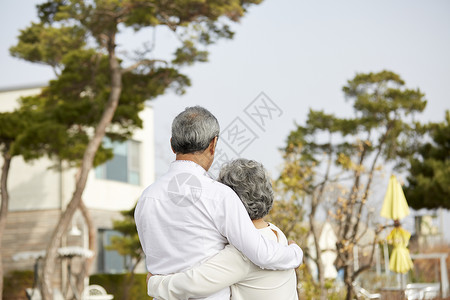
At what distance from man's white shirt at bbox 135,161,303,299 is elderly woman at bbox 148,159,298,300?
39 mm

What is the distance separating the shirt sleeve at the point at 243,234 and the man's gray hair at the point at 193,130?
0.17 meters

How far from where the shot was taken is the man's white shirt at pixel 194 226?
1.72m

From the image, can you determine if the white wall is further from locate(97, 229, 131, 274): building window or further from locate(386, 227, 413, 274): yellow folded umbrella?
locate(386, 227, 413, 274): yellow folded umbrella

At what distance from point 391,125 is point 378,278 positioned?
5.55 m

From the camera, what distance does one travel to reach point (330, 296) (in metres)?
8.55

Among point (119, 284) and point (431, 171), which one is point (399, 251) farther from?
point (431, 171)

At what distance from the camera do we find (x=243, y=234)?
1701mm

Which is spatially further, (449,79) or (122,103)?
(449,79)

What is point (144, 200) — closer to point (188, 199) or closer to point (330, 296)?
point (188, 199)

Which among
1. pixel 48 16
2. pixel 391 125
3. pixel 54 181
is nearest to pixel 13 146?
pixel 48 16

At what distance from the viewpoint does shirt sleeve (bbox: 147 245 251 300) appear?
1.73 metres

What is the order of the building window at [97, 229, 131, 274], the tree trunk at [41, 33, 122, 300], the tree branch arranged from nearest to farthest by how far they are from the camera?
1. the tree trunk at [41, 33, 122, 300]
2. the tree branch
3. the building window at [97, 229, 131, 274]

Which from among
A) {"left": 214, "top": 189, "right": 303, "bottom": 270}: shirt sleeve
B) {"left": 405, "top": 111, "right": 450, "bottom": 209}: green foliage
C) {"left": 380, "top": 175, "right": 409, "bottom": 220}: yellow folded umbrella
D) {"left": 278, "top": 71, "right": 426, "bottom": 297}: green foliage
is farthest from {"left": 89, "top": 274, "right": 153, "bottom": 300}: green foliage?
{"left": 214, "top": 189, "right": 303, "bottom": 270}: shirt sleeve

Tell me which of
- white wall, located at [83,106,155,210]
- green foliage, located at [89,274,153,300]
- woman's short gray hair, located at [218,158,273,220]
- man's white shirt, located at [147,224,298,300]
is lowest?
green foliage, located at [89,274,153,300]
